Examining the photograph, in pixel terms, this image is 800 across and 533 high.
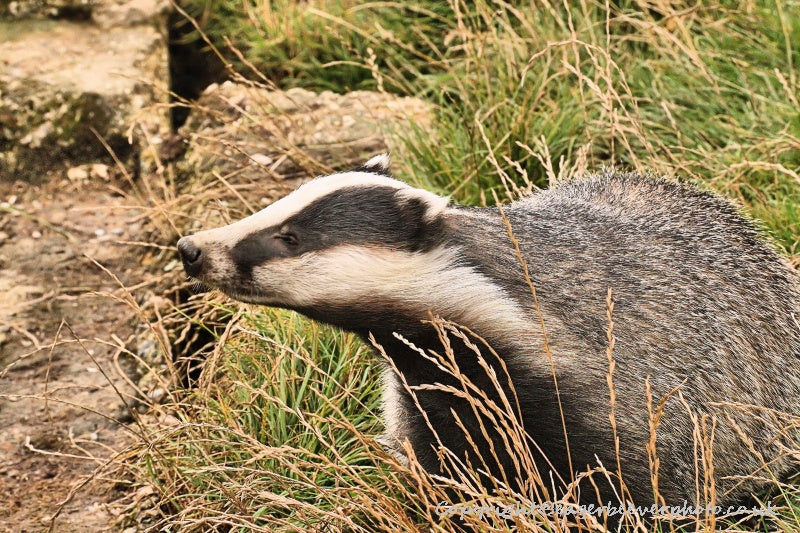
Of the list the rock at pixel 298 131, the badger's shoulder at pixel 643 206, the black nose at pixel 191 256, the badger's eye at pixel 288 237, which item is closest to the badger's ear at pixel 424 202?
the badger's eye at pixel 288 237

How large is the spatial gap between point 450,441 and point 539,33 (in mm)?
3379

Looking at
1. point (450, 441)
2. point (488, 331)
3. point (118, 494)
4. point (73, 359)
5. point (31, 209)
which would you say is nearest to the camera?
point (488, 331)

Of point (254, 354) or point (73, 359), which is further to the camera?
point (73, 359)

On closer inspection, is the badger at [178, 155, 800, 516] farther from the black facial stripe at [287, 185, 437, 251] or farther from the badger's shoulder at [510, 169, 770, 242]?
the badger's shoulder at [510, 169, 770, 242]

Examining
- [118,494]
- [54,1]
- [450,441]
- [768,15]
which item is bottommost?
[118,494]

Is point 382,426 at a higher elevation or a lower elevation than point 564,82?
lower

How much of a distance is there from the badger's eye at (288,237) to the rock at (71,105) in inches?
129

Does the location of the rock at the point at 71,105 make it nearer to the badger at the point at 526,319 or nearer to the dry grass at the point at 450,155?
the dry grass at the point at 450,155

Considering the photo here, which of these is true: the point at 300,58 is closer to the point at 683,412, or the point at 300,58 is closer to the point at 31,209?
the point at 31,209

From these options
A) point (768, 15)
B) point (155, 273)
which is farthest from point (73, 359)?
point (768, 15)

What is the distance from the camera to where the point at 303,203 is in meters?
3.57

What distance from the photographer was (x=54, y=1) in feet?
25.1

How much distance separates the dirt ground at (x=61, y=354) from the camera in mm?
4340

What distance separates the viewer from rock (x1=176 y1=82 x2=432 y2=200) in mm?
6004
